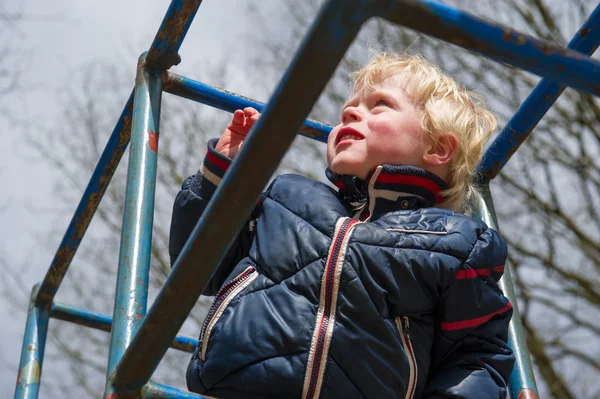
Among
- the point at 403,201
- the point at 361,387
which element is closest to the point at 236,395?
the point at 361,387

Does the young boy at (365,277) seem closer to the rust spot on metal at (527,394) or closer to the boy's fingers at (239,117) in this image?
the boy's fingers at (239,117)

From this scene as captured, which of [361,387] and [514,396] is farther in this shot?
[514,396]

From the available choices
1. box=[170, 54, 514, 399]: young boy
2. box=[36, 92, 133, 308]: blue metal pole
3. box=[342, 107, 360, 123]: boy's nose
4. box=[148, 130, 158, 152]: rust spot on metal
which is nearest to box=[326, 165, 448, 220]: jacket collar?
box=[170, 54, 514, 399]: young boy

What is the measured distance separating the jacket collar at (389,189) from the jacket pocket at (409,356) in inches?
8.9

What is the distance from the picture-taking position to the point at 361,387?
44.7 inches

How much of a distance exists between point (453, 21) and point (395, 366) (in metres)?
0.64

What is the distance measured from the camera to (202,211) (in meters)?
1.45

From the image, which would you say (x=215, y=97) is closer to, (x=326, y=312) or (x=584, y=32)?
(x=326, y=312)

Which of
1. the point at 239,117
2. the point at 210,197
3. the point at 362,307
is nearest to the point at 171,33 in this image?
the point at 239,117

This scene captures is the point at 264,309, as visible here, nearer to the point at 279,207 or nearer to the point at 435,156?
the point at 279,207

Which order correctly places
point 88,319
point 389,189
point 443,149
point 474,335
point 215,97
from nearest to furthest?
point 474,335
point 389,189
point 443,149
point 215,97
point 88,319

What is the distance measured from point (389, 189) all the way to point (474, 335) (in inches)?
11.5

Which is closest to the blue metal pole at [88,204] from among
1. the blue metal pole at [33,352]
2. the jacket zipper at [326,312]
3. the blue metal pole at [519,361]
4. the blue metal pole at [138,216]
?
the blue metal pole at [33,352]

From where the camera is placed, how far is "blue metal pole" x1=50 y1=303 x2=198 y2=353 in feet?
6.07
